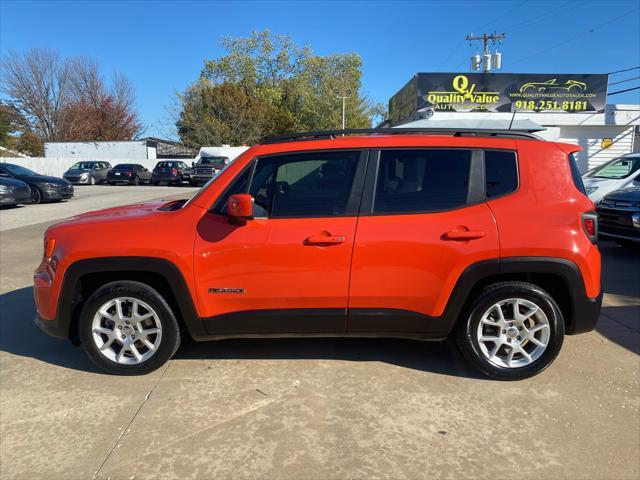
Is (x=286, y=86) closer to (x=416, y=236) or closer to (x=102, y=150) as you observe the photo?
(x=102, y=150)

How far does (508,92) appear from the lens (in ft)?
64.3

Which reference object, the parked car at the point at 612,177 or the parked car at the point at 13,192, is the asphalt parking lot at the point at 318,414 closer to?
the parked car at the point at 612,177

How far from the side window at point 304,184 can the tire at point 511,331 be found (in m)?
1.25

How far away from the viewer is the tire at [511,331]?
3.21 m

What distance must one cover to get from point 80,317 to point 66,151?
45.1 meters

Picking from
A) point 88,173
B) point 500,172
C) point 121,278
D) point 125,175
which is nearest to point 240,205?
point 121,278

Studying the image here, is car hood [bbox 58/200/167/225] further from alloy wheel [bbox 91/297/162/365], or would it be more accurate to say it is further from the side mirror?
the side mirror

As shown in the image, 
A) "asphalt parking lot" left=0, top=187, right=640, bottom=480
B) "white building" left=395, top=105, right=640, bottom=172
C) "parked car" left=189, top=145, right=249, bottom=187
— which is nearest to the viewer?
"asphalt parking lot" left=0, top=187, right=640, bottom=480

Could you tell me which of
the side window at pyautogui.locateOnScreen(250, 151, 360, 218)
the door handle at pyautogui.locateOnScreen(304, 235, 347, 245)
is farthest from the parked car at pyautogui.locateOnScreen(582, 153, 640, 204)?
the door handle at pyautogui.locateOnScreen(304, 235, 347, 245)

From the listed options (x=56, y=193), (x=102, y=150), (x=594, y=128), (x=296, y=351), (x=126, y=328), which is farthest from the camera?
(x=102, y=150)

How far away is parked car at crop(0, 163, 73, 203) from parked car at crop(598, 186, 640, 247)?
16702 millimetres

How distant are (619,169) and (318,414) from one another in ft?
32.2

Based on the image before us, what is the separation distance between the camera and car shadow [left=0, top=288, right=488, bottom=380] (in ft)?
11.7

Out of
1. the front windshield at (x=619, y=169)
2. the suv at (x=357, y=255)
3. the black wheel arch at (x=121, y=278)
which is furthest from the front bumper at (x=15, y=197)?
the front windshield at (x=619, y=169)
